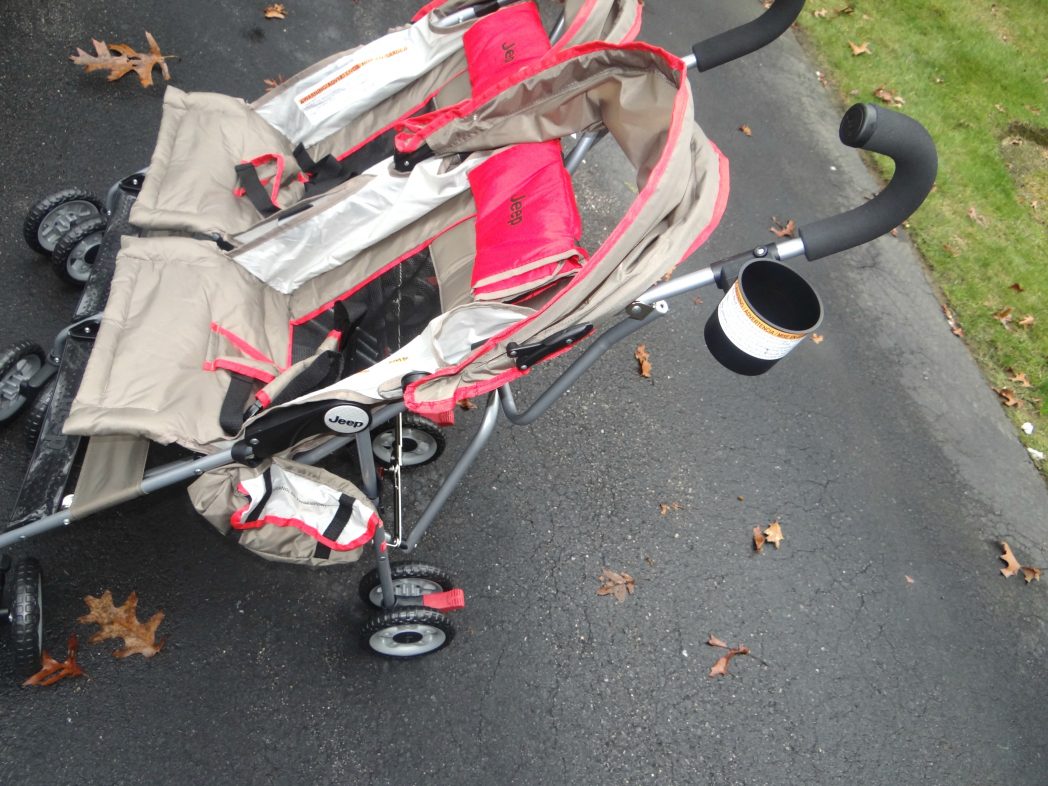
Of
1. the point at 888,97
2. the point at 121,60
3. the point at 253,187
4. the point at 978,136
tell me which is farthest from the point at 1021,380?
the point at 121,60

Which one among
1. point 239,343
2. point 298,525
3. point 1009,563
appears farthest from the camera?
point 1009,563

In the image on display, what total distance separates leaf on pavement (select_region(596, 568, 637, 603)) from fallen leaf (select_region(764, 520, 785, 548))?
2.42 feet

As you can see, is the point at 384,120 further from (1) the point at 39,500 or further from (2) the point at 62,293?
(1) the point at 39,500

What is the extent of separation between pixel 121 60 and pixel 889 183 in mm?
4102

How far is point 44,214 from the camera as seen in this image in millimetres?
2988

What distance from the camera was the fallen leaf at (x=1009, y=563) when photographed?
3570 mm

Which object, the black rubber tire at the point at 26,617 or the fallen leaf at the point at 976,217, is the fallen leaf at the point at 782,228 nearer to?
the fallen leaf at the point at 976,217

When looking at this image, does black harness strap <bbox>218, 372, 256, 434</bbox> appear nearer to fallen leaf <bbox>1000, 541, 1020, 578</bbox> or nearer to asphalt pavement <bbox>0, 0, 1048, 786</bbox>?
asphalt pavement <bbox>0, 0, 1048, 786</bbox>

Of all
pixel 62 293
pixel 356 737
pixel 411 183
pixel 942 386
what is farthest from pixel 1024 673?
pixel 62 293

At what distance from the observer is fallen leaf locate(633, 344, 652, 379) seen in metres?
3.76

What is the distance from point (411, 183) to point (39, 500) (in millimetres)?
1556

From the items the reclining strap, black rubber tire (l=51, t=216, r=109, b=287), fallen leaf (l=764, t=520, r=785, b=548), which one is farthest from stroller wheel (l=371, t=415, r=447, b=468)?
fallen leaf (l=764, t=520, r=785, b=548)

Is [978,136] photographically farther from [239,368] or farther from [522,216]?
[239,368]

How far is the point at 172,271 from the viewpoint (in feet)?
7.84
